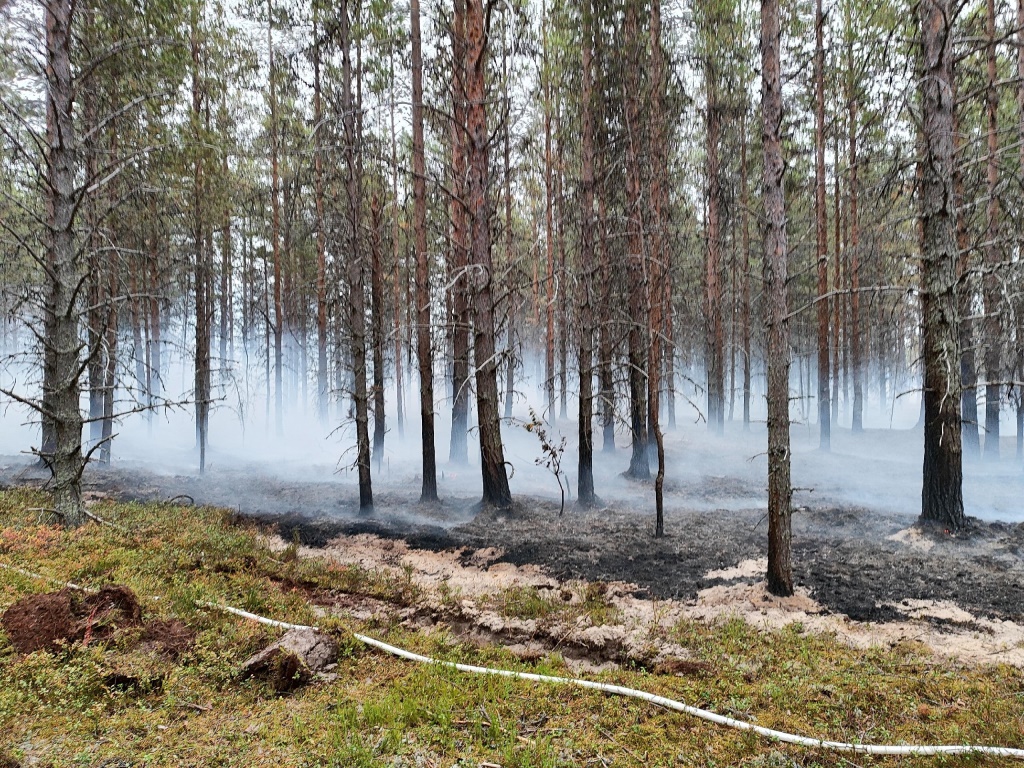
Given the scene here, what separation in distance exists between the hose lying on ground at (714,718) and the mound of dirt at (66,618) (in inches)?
41.3

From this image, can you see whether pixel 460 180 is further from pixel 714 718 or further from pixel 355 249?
pixel 714 718

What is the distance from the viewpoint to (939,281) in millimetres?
8484

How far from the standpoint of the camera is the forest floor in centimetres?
321

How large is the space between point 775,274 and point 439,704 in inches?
209

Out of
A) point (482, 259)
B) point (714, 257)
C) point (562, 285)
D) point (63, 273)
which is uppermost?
point (714, 257)

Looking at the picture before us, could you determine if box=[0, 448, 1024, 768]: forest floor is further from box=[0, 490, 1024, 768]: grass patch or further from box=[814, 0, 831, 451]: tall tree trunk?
box=[814, 0, 831, 451]: tall tree trunk

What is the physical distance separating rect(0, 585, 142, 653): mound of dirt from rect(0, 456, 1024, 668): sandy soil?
2407mm

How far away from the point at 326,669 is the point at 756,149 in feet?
72.9

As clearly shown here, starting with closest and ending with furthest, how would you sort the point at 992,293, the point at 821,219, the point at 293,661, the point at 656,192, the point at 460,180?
the point at 293,661, the point at 460,180, the point at 992,293, the point at 656,192, the point at 821,219

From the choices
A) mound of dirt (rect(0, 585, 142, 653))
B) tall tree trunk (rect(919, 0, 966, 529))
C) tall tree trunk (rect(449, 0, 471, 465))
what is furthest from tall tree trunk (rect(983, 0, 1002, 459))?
mound of dirt (rect(0, 585, 142, 653))

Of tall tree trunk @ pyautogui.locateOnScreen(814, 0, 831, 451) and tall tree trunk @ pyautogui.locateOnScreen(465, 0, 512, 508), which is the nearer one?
tall tree trunk @ pyautogui.locateOnScreen(465, 0, 512, 508)

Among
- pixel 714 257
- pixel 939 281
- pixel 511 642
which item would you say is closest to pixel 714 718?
pixel 511 642

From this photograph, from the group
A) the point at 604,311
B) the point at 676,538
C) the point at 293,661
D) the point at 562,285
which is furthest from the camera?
the point at 562,285

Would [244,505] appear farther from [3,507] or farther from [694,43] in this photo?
[694,43]
